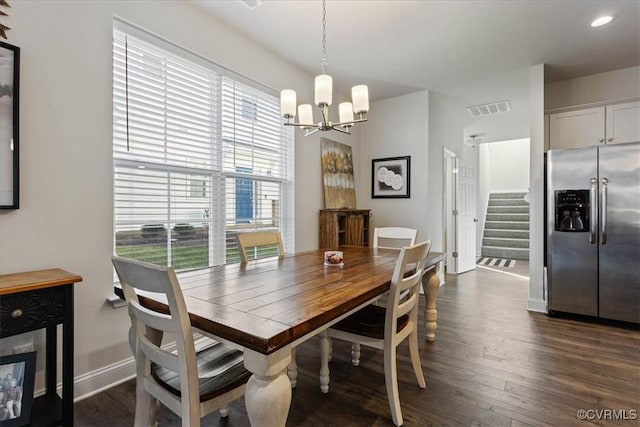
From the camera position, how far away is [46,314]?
1429 millimetres

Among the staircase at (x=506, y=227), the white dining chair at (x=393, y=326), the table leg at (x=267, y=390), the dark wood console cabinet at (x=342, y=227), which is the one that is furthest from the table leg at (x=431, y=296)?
the staircase at (x=506, y=227)

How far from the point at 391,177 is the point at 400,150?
389 mm

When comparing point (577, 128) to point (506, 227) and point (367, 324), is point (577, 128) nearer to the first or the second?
point (367, 324)

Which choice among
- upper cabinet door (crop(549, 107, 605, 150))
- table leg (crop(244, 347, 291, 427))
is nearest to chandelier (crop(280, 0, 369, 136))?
table leg (crop(244, 347, 291, 427))

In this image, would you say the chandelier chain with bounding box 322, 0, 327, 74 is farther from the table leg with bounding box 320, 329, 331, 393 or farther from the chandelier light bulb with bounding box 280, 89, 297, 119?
the table leg with bounding box 320, 329, 331, 393

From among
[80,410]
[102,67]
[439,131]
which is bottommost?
[80,410]

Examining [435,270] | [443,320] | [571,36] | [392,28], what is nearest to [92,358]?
[435,270]

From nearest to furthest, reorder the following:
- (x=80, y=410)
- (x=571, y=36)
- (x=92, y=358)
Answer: (x=80, y=410)
(x=92, y=358)
(x=571, y=36)

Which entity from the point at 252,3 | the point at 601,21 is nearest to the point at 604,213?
the point at 601,21

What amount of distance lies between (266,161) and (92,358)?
2096 mm

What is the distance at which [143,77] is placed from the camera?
7.18ft

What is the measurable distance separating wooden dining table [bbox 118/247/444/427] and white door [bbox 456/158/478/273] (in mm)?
3890

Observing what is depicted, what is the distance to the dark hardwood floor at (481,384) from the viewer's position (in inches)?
64.9

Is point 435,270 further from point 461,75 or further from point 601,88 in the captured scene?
point 601,88
